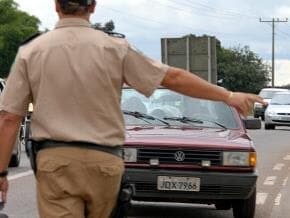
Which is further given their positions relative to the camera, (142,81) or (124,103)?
(124,103)

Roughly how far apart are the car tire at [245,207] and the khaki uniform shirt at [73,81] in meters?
5.02

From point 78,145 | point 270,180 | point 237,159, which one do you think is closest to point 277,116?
point 270,180

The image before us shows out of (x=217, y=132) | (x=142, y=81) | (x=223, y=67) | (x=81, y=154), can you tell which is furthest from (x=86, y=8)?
(x=223, y=67)

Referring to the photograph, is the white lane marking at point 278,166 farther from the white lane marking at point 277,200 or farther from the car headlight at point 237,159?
the car headlight at point 237,159

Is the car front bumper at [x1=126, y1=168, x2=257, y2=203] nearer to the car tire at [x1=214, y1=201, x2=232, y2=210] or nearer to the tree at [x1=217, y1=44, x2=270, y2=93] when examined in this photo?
the car tire at [x1=214, y1=201, x2=232, y2=210]

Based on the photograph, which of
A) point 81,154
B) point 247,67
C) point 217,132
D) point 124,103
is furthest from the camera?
point 247,67

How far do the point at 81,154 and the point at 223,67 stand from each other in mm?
92019

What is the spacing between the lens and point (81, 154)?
3.90 meters

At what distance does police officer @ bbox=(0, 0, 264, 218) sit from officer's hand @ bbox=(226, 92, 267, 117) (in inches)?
5.6

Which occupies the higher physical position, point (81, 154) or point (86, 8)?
point (86, 8)

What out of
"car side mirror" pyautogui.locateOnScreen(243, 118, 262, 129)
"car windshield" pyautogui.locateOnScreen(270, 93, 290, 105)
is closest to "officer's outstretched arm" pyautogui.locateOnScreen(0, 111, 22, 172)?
"car side mirror" pyautogui.locateOnScreen(243, 118, 262, 129)

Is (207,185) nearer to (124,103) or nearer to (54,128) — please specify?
(124,103)

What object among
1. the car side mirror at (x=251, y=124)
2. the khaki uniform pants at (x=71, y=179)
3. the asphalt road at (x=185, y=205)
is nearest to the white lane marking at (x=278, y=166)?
the asphalt road at (x=185, y=205)

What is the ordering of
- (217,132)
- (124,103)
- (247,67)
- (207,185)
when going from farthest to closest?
(247,67), (124,103), (217,132), (207,185)
